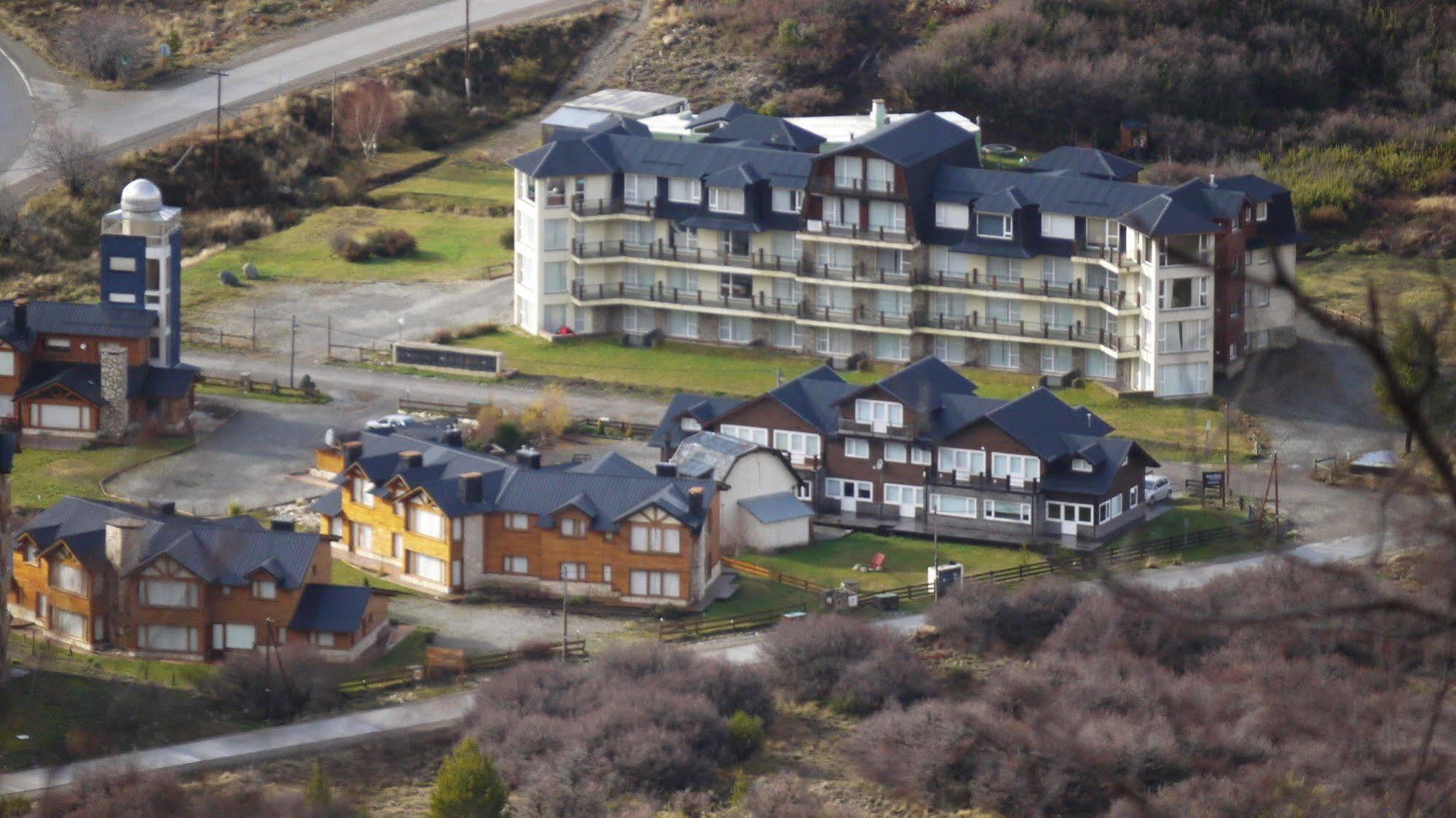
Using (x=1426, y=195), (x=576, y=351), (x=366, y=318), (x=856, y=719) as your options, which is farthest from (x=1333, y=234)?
(x=856, y=719)

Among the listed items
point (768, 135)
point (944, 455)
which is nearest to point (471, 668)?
point (944, 455)

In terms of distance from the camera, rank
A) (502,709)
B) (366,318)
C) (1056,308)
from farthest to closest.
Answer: (366,318) → (1056,308) → (502,709)

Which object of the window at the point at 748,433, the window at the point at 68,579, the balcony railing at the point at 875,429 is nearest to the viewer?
the window at the point at 68,579

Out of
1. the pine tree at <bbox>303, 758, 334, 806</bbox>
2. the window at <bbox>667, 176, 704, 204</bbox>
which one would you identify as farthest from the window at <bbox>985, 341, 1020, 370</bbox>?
the pine tree at <bbox>303, 758, 334, 806</bbox>

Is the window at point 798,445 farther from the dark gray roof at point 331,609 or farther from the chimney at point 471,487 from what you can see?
the dark gray roof at point 331,609

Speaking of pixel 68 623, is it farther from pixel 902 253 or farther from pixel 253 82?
pixel 253 82

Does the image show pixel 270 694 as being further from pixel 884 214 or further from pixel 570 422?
pixel 884 214

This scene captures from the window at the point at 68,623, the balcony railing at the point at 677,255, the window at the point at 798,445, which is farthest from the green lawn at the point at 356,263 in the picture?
the window at the point at 68,623
